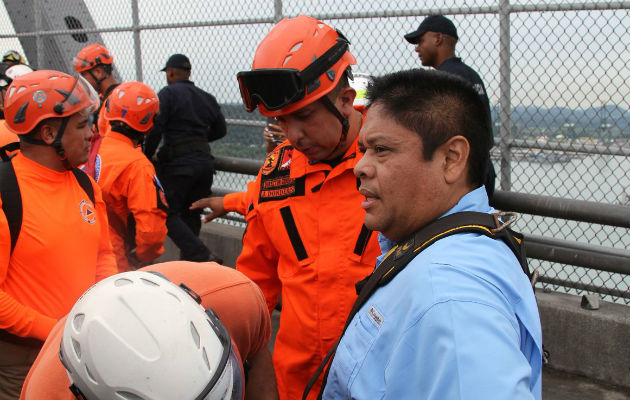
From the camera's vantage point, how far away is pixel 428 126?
1.47 m

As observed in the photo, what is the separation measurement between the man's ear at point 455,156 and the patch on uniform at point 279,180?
966mm

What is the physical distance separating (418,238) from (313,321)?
39.3 inches

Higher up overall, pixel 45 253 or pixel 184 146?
A: pixel 45 253

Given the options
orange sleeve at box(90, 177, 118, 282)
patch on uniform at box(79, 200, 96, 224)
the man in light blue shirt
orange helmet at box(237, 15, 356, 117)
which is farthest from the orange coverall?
the man in light blue shirt

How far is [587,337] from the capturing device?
13.5ft

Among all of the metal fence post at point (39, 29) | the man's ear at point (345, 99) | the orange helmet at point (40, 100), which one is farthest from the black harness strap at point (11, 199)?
the metal fence post at point (39, 29)

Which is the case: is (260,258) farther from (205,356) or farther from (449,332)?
(449,332)

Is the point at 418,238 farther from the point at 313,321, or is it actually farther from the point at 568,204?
the point at 568,204

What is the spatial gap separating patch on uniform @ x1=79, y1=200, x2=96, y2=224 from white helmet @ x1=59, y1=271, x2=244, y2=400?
1550 mm

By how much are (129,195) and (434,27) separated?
260 centimetres

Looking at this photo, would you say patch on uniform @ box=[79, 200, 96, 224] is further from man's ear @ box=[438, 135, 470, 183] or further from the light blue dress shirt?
man's ear @ box=[438, 135, 470, 183]

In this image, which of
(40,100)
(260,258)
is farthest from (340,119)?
(40,100)

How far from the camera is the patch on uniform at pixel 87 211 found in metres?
2.98

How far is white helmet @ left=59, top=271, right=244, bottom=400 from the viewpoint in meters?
1.40
